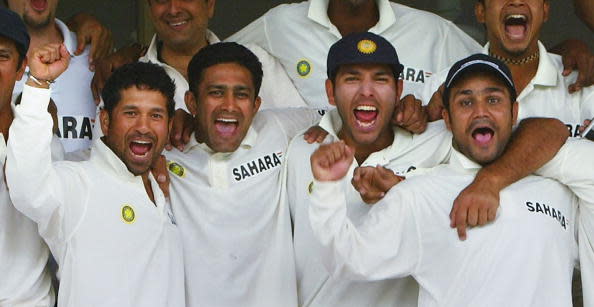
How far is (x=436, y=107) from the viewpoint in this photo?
412 cm

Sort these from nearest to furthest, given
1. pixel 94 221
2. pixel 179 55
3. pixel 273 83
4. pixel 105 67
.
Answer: pixel 94 221 → pixel 105 67 → pixel 179 55 → pixel 273 83

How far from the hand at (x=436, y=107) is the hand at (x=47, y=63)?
1.32 metres

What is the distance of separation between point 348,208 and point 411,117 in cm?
38

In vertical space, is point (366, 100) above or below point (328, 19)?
below

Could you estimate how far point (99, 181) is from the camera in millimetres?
3746

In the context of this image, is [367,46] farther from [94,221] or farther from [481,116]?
[94,221]

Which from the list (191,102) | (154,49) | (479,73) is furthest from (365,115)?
(154,49)

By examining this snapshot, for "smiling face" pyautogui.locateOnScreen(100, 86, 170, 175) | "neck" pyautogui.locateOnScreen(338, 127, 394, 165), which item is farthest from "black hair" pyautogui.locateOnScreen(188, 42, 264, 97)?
"neck" pyautogui.locateOnScreen(338, 127, 394, 165)

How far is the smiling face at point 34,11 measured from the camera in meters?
4.58

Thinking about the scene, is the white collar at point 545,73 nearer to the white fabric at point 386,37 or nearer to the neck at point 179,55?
the white fabric at point 386,37

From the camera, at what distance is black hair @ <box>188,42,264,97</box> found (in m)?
4.24

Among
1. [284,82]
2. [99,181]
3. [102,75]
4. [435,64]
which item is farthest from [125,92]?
[435,64]

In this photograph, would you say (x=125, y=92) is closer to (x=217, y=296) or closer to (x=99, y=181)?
(x=99, y=181)

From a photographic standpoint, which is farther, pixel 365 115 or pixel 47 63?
pixel 365 115
